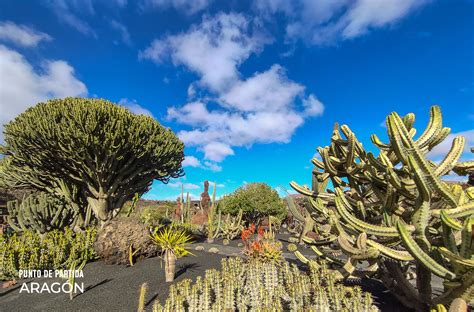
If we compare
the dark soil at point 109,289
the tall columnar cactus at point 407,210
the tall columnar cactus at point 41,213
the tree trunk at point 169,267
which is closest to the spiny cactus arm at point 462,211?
the tall columnar cactus at point 407,210

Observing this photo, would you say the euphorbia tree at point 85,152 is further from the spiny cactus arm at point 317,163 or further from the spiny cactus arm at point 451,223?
the spiny cactus arm at point 451,223

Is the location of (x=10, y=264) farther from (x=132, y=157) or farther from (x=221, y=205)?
(x=221, y=205)

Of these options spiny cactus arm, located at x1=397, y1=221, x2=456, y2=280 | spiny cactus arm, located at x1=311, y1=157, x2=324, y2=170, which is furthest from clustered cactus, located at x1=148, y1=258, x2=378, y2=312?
spiny cactus arm, located at x1=311, y1=157, x2=324, y2=170

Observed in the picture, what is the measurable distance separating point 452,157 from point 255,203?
16584mm

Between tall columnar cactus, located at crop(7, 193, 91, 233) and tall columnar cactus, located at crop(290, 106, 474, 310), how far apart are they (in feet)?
31.4

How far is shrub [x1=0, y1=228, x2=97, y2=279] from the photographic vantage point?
22.8 feet

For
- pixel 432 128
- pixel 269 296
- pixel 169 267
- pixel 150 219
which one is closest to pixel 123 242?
pixel 169 267

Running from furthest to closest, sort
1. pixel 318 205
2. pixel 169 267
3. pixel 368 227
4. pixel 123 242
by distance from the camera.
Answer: pixel 123 242
pixel 169 267
pixel 318 205
pixel 368 227

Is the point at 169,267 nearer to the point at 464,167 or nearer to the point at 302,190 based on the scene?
the point at 302,190

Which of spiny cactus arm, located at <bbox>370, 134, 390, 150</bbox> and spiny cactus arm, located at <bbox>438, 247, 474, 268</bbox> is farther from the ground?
spiny cactus arm, located at <bbox>370, 134, 390, 150</bbox>

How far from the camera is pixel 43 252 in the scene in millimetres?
7578

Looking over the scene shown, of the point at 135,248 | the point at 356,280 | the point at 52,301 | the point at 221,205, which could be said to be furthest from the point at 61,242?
the point at 221,205

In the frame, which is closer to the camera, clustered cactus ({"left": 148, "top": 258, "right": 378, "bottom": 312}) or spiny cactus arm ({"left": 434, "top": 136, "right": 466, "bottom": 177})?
spiny cactus arm ({"left": 434, "top": 136, "right": 466, "bottom": 177})

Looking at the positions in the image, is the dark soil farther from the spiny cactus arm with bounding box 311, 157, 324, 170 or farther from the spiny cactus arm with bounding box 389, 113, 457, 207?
the spiny cactus arm with bounding box 389, 113, 457, 207
